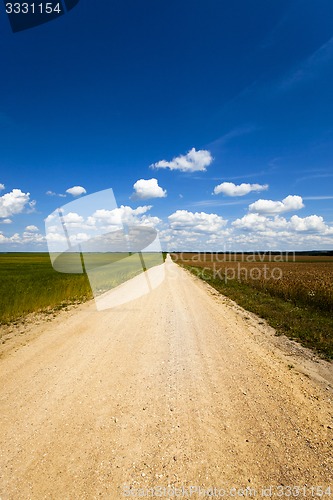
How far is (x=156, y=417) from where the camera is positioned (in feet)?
14.8

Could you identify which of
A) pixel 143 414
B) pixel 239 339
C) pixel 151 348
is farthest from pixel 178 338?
pixel 143 414

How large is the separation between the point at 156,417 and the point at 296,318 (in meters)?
9.18

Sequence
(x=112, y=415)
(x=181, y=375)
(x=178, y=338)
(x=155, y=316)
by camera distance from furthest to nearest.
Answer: (x=155, y=316), (x=178, y=338), (x=181, y=375), (x=112, y=415)

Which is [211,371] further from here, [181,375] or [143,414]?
[143,414]

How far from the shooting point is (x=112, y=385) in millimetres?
5613

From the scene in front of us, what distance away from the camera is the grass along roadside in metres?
8.76

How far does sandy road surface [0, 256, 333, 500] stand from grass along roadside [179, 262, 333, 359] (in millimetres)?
1586

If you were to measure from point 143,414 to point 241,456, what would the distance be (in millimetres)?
1745

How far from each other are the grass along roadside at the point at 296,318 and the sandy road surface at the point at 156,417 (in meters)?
1.59

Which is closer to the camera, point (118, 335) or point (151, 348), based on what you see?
point (151, 348)

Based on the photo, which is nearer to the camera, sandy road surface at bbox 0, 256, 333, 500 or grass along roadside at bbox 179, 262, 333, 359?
sandy road surface at bbox 0, 256, 333, 500

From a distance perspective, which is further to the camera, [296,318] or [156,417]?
[296,318]

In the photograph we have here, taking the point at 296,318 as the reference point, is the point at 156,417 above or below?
above

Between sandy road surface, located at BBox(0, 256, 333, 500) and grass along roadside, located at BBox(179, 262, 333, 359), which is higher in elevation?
sandy road surface, located at BBox(0, 256, 333, 500)
